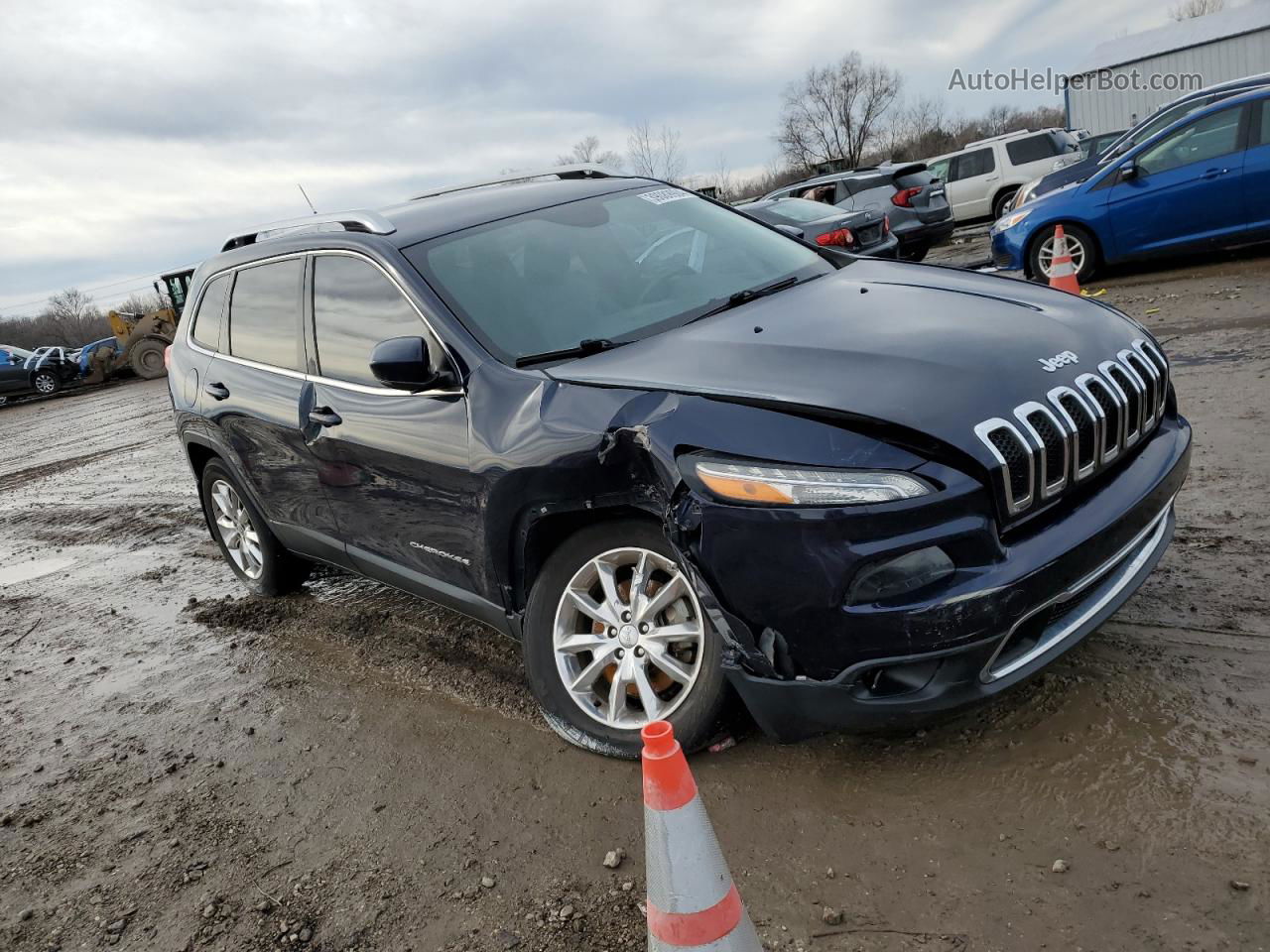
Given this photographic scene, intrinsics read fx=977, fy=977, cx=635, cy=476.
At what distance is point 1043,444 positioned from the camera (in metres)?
2.48

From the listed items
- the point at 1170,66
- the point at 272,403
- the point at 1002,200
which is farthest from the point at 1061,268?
the point at 1170,66

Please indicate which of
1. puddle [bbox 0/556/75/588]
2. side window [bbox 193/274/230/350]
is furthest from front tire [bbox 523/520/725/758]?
puddle [bbox 0/556/75/588]

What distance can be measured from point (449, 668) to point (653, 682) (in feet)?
4.45

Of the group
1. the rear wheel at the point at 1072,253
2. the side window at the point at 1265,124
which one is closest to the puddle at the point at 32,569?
the rear wheel at the point at 1072,253

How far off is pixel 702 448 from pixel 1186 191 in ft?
29.5

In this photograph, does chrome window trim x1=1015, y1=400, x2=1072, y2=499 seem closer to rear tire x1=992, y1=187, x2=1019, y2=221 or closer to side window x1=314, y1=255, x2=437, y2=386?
side window x1=314, y1=255, x2=437, y2=386

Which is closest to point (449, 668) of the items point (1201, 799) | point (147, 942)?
point (147, 942)

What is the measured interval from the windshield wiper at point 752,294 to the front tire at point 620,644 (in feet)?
3.01

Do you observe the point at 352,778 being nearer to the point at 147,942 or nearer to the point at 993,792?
the point at 147,942

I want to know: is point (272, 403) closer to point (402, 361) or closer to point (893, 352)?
point (402, 361)

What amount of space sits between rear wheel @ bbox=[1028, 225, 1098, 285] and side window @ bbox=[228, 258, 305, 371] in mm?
8272

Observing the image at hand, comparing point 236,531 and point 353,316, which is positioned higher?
point 353,316

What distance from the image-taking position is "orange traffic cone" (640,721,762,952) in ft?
6.05

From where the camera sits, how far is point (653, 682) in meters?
2.96
